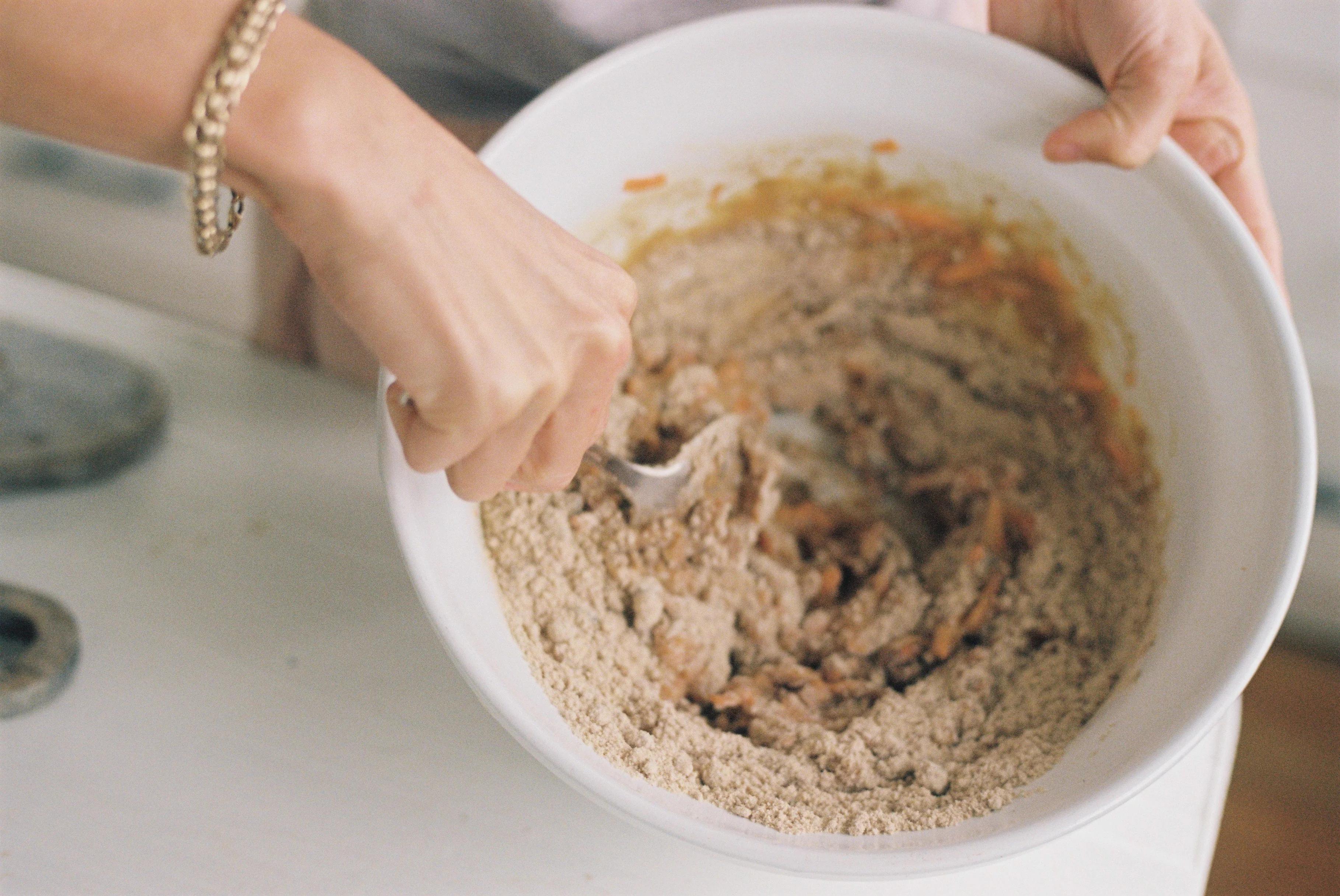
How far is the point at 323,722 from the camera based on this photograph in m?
0.72

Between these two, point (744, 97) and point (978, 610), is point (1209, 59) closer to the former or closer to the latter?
point (744, 97)

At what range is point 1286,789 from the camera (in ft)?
4.22

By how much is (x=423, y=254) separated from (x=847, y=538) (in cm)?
48

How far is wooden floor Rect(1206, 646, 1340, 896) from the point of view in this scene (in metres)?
1.22

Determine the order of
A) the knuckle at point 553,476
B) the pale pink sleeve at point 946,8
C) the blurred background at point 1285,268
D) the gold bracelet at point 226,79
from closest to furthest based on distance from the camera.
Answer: the gold bracelet at point 226,79 → the knuckle at point 553,476 → the pale pink sleeve at point 946,8 → the blurred background at point 1285,268

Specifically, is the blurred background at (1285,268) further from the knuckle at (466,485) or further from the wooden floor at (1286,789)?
the knuckle at (466,485)

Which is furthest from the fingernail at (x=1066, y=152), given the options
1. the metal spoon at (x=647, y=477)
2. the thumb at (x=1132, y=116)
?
the metal spoon at (x=647, y=477)

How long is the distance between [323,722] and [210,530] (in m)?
0.22

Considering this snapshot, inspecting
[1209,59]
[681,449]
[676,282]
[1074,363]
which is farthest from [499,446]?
[1209,59]

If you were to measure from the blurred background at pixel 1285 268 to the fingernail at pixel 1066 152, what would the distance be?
615mm

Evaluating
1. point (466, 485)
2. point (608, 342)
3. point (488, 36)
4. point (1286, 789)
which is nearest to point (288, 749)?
point (466, 485)

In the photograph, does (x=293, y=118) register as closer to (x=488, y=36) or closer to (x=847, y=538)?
(x=488, y=36)

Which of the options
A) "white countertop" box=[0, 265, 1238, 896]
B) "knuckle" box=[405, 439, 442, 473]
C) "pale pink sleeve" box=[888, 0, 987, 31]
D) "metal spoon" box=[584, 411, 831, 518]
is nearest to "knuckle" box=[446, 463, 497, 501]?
"knuckle" box=[405, 439, 442, 473]

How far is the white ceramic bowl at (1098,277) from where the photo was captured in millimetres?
519
